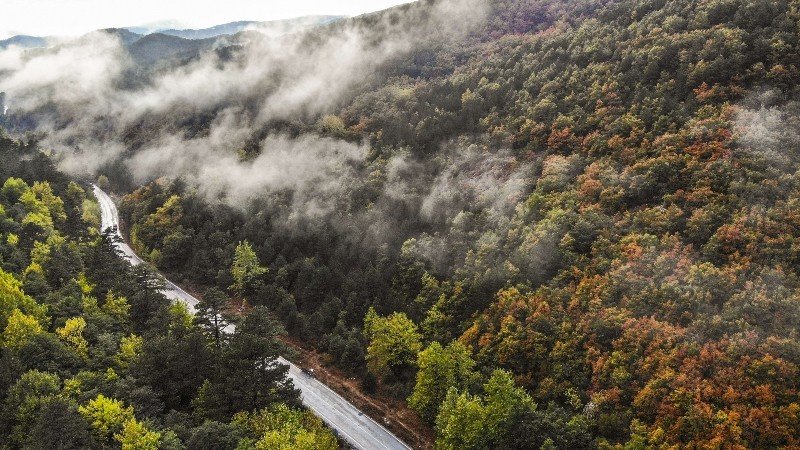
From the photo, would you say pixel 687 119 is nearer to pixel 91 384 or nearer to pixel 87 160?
pixel 91 384

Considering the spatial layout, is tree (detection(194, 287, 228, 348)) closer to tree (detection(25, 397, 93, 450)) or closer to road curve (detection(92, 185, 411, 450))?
road curve (detection(92, 185, 411, 450))

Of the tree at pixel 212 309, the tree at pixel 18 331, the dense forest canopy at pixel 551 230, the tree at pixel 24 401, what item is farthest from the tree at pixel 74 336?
the tree at pixel 212 309

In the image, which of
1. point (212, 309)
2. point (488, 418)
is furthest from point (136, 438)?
point (488, 418)

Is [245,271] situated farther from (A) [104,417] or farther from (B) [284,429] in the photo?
(A) [104,417]

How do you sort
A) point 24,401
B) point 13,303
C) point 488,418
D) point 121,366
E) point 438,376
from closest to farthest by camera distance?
point 24,401 < point 488,418 < point 121,366 < point 13,303 < point 438,376

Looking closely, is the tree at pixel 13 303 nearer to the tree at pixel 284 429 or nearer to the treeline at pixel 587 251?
the tree at pixel 284 429

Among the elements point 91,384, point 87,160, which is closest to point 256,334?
point 91,384
